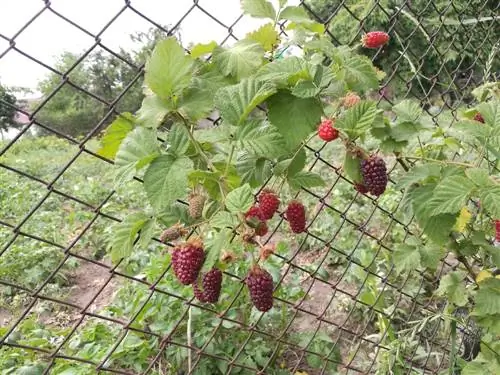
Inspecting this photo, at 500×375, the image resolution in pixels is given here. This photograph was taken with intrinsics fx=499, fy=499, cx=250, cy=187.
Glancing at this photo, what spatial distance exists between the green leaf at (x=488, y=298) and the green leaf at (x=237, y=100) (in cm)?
90

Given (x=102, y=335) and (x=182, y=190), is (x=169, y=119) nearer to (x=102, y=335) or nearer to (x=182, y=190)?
(x=182, y=190)

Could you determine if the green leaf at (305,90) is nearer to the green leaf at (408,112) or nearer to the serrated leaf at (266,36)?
the serrated leaf at (266,36)

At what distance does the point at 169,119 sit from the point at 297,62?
28 cm

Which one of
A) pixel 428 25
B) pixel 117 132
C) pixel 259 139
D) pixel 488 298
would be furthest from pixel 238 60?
pixel 428 25

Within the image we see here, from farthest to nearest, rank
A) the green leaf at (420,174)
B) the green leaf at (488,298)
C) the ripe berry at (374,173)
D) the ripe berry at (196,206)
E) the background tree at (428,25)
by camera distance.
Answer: the background tree at (428,25)
the green leaf at (488,298)
the green leaf at (420,174)
the ripe berry at (374,173)
the ripe berry at (196,206)

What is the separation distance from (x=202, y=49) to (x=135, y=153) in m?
0.27

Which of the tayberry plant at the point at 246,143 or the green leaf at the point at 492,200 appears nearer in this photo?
the tayberry plant at the point at 246,143

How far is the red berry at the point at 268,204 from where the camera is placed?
100cm

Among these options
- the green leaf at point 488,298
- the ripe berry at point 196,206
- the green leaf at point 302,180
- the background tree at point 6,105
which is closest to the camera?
the background tree at point 6,105

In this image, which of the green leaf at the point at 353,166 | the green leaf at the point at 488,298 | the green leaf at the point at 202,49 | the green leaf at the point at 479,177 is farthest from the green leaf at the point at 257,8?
the green leaf at the point at 488,298

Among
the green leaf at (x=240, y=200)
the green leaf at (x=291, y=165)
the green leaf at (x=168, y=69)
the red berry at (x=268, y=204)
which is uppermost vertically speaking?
the green leaf at (x=168, y=69)

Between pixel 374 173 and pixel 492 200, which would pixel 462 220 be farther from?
pixel 374 173

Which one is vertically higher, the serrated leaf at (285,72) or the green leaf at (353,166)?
the serrated leaf at (285,72)

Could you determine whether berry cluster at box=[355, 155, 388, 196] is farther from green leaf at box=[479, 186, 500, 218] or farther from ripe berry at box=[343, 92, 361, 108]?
green leaf at box=[479, 186, 500, 218]
